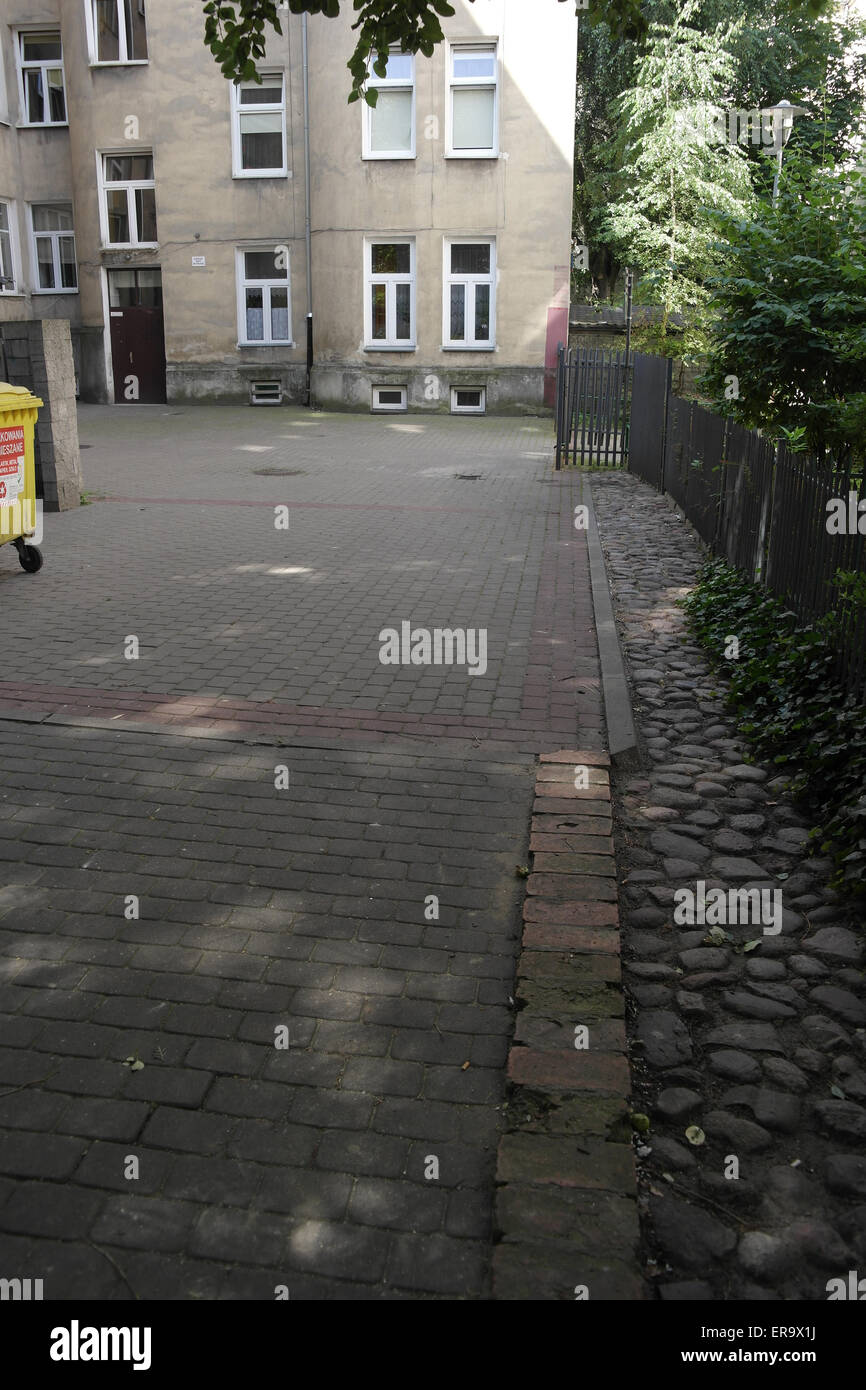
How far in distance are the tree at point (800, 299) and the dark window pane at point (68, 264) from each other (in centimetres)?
2466

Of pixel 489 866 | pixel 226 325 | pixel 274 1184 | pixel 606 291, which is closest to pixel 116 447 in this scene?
pixel 226 325

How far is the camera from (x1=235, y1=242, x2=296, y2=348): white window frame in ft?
89.2

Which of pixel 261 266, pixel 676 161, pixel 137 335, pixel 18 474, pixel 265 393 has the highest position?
pixel 676 161

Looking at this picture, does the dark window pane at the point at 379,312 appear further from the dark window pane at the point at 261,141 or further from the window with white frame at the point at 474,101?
the dark window pane at the point at 261,141

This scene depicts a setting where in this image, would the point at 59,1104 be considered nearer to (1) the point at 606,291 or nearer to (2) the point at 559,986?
(2) the point at 559,986

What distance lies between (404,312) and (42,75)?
1132 centimetres

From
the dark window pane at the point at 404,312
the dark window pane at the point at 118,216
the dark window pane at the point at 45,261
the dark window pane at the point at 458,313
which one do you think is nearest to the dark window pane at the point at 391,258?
the dark window pane at the point at 404,312

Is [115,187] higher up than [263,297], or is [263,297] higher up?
[115,187]

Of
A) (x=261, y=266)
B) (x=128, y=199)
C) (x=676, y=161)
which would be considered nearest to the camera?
(x=676, y=161)

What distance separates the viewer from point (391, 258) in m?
26.5

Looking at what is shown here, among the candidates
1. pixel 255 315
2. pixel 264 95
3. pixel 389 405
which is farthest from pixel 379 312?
pixel 264 95

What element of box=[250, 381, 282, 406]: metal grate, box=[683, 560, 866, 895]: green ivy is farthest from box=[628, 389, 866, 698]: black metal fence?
box=[250, 381, 282, 406]: metal grate

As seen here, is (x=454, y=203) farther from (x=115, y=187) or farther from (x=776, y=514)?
(x=776, y=514)

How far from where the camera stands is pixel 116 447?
20.5 meters
